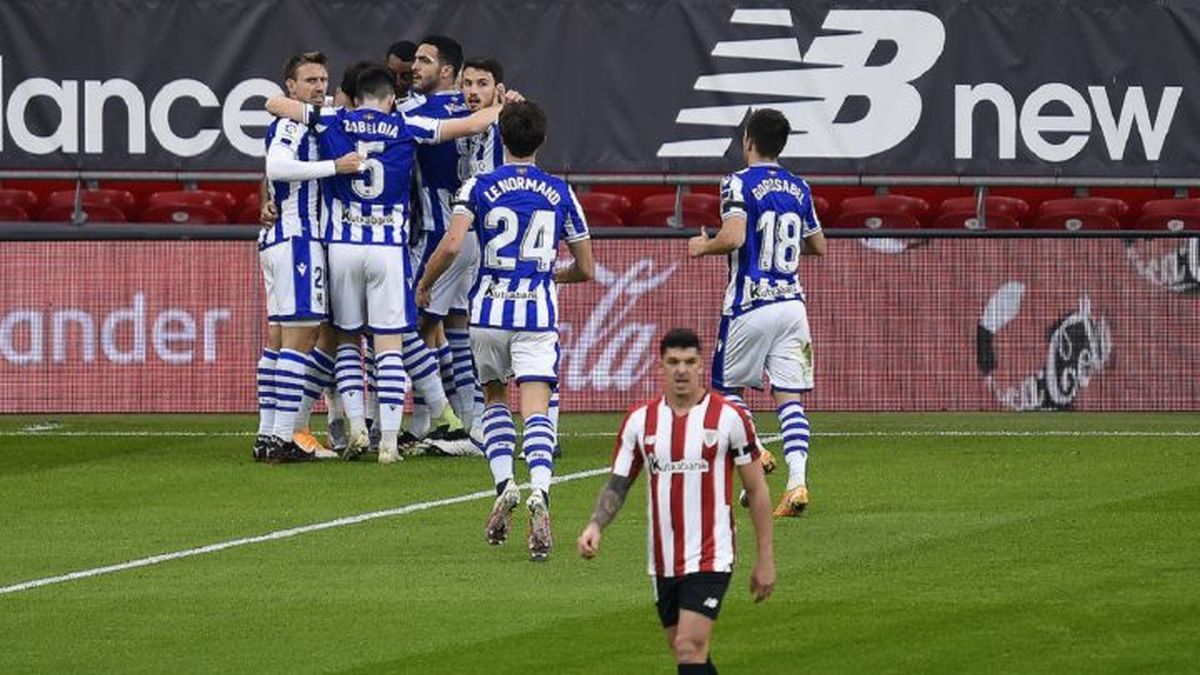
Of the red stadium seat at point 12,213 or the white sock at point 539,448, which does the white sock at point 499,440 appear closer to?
the white sock at point 539,448

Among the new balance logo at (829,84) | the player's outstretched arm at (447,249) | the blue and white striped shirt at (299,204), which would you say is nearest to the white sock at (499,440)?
the player's outstretched arm at (447,249)

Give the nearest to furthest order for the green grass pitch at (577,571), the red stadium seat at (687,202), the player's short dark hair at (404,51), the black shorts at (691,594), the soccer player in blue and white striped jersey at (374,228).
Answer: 1. the black shorts at (691,594)
2. the green grass pitch at (577,571)
3. the soccer player in blue and white striped jersey at (374,228)
4. the player's short dark hair at (404,51)
5. the red stadium seat at (687,202)

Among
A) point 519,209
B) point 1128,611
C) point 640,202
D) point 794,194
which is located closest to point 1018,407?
point 640,202

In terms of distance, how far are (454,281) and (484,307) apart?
13.8ft

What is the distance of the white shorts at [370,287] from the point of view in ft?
54.1

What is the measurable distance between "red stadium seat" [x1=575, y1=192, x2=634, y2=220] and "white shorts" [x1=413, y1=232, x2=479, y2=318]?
4.88 m

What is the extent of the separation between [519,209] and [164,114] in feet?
36.5

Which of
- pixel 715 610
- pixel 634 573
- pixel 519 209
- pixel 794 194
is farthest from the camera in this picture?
pixel 794 194

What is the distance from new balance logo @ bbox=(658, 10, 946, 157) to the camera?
917 inches

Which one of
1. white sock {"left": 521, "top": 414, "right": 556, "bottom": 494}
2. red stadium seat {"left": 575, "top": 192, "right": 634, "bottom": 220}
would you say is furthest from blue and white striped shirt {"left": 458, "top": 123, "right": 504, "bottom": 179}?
red stadium seat {"left": 575, "top": 192, "right": 634, "bottom": 220}

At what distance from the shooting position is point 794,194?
45.6 ft

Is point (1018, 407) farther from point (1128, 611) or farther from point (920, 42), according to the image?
point (1128, 611)

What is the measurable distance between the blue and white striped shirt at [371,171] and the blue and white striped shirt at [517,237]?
3.26 m

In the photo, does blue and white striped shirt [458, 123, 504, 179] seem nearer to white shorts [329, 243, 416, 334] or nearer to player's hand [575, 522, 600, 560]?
white shorts [329, 243, 416, 334]
